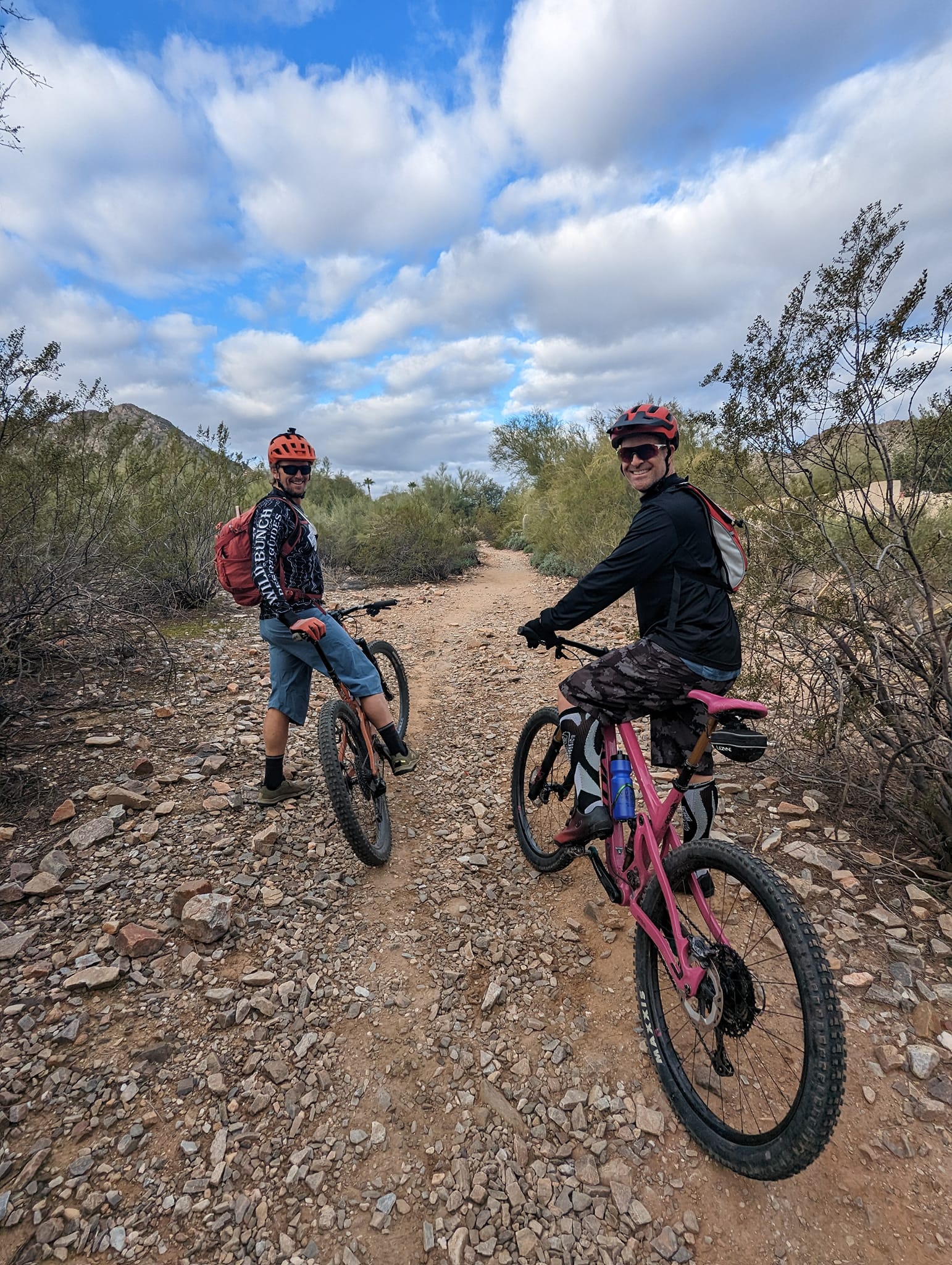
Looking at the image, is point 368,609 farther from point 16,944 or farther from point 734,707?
point 734,707

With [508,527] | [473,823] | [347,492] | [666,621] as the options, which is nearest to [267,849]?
[473,823]

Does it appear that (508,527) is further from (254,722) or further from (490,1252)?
(490,1252)

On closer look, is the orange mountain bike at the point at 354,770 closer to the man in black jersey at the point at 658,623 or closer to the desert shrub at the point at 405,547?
the man in black jersey at the point at 658,623

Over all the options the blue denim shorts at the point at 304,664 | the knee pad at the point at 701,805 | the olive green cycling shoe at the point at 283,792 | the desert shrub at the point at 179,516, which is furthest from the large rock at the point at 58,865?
the desert shrub at the point at 179,516

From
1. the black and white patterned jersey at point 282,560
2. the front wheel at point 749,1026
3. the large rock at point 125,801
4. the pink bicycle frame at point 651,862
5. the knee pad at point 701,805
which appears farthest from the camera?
the large rock at point 125,801

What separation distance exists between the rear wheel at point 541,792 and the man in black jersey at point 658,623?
0.55 m

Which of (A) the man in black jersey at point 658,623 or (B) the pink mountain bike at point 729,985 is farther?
(A) the man in black jersey at point 658,623

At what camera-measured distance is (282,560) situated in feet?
10.7

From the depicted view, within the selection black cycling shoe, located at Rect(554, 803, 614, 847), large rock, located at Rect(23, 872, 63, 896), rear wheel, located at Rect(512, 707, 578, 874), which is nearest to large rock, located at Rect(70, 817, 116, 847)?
large rock, located at Rect(23, 872, 63, 896)

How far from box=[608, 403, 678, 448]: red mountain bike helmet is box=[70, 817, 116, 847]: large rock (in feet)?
11.3

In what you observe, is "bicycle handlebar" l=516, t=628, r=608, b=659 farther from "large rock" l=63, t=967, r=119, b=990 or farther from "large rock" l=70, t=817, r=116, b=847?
"large rock" l=70, t=817, r=116, b=847

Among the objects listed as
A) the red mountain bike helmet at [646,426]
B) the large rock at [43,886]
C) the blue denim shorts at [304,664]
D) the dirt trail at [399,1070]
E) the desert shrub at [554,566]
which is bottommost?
the dirt trail at [399,1070]

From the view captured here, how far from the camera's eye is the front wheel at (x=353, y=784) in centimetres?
282

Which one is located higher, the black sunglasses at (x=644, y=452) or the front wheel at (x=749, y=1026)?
the black sunglasses at (x=644, y=452)
